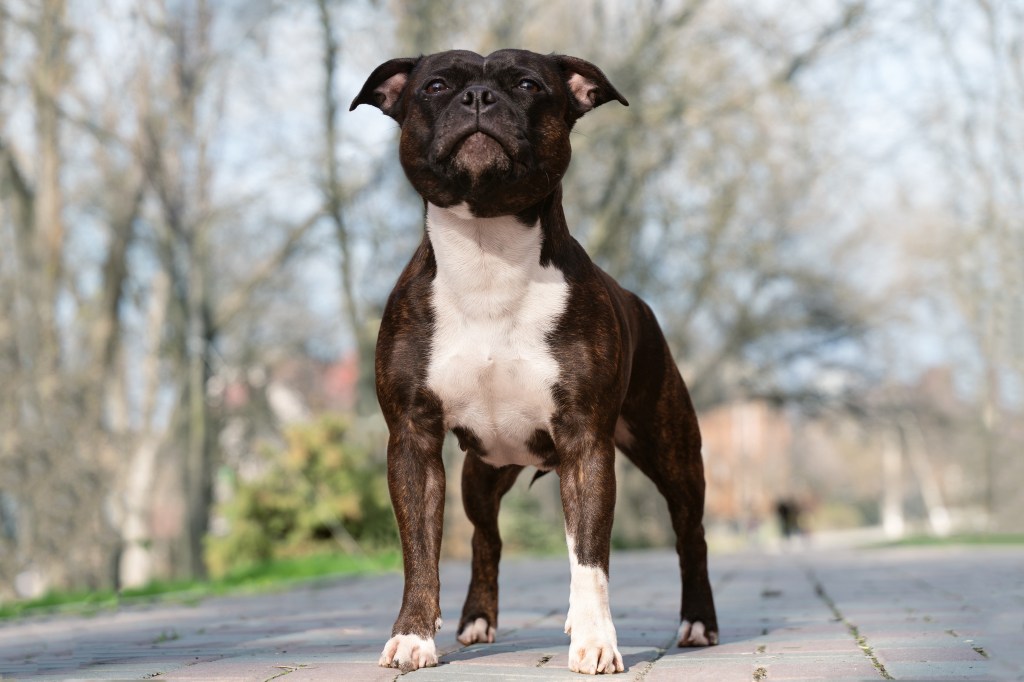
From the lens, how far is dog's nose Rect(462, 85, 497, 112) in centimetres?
403

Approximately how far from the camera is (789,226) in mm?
25281

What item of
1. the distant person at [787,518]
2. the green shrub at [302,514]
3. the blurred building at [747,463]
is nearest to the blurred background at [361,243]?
the green shrub at [302,514]

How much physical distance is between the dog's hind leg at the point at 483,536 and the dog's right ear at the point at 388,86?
1357mm

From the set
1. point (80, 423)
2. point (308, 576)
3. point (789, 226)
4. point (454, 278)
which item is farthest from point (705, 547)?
point (789, 226)

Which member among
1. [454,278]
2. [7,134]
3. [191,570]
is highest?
[7,134]

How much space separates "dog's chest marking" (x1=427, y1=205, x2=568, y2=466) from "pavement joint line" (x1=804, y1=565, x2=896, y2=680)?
1.26 meters

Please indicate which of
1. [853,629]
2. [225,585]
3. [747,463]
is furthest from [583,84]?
[747,463]

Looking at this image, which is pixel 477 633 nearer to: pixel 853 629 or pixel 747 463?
pixel 853 629

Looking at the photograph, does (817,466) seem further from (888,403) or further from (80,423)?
(80,423)

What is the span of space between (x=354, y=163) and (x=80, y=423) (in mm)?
6670

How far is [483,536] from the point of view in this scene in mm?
5000

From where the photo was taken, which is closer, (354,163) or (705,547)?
(705,547)

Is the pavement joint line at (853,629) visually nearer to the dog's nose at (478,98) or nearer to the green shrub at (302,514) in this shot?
the dog's nose at (478,98)

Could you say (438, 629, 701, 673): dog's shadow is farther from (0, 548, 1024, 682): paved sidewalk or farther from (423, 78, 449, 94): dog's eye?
(423, 78, 449, 94): dog's eye
